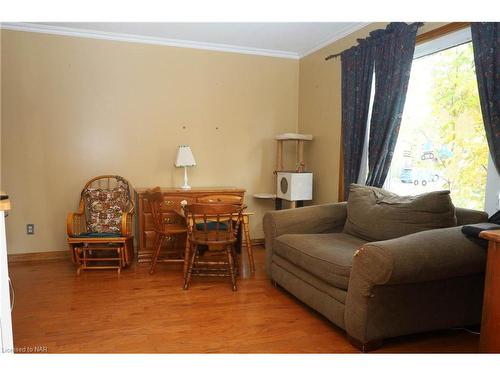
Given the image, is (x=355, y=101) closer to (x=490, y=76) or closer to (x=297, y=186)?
(x=297, y=186)

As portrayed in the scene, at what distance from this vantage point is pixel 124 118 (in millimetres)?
3893

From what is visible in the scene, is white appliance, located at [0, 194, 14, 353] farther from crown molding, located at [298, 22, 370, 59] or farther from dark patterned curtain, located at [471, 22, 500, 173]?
crown molding, located at [298, 22, 370, 59]

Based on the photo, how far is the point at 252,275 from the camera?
128 inches

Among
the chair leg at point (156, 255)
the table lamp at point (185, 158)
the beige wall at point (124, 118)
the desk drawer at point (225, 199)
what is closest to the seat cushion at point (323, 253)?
the desk drawer at point (225, 199)

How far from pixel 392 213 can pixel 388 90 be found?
1.08 meters

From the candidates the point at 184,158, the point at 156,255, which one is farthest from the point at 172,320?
the point at 184,158

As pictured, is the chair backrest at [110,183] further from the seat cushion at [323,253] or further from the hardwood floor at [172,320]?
the seat cushion at [323,253]

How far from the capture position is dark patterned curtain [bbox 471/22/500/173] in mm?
2117

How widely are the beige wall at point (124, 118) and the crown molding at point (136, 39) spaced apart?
2.2 inches

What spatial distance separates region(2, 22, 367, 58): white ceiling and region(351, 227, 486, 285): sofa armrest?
2.32 meters

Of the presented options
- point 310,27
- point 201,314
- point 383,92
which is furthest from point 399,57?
point 201,314

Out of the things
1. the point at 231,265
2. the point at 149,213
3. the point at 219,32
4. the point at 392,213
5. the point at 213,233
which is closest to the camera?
the point at 392,213

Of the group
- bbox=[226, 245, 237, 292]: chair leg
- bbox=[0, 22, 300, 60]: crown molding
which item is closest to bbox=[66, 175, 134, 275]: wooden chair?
bbox=[226, 245, 237, 292]: chair leg
